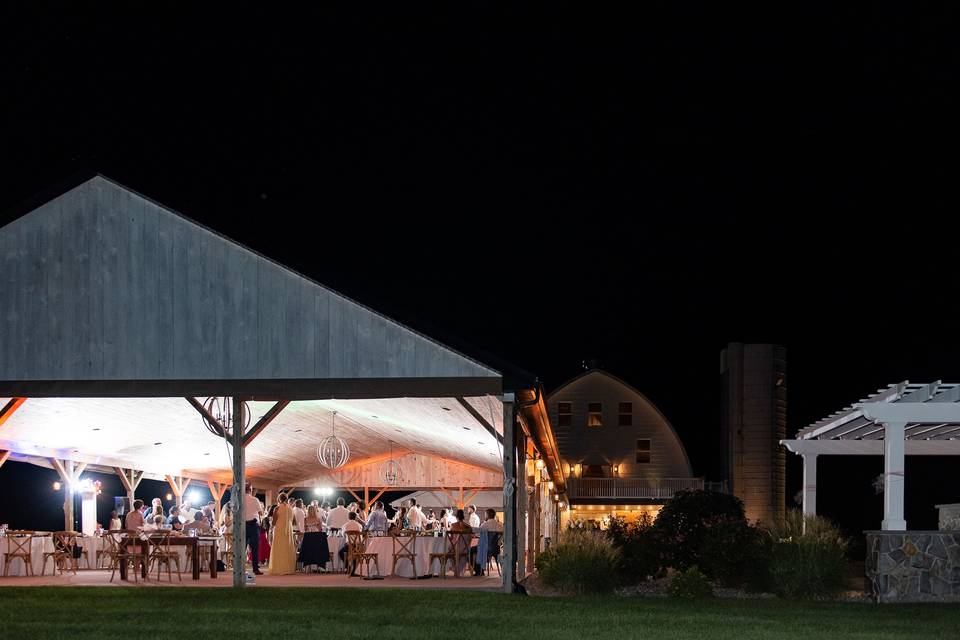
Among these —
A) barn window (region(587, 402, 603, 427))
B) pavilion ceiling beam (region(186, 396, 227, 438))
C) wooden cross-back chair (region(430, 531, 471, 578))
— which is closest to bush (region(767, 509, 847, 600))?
wooden cross-back chair (region(430, 531, 471, 578))

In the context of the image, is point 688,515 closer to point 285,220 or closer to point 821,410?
point 285,220

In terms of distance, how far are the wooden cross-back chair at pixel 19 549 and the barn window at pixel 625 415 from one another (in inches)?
1169

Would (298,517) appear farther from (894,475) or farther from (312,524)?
(894,475)

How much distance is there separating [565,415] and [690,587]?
30814 mm

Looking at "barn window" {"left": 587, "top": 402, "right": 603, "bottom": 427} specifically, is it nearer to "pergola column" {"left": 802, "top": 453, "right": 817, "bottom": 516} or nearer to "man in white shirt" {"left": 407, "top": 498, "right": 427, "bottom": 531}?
"pergola column" {"left": 802, "top": 453, "right": 817, "bottom": 516}

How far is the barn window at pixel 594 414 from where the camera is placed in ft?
149

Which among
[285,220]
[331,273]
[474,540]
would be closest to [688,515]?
[474,540]

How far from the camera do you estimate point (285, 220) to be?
5616 cm

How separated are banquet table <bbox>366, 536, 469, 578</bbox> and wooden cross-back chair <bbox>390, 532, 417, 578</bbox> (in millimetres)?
53

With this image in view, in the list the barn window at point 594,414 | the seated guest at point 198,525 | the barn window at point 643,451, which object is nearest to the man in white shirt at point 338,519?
the seated guest at point 198,525

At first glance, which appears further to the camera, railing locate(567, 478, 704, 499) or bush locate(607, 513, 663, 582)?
railing locate(567, 478, 704, 499)

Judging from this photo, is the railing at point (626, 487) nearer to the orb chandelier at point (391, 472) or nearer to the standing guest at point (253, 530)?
the orb chandelier at point (391, 472)

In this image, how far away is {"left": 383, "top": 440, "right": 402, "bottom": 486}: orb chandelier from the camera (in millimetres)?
28609

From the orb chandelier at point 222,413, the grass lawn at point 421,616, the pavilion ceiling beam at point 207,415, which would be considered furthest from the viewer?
the orb chandelier at point 222,413
